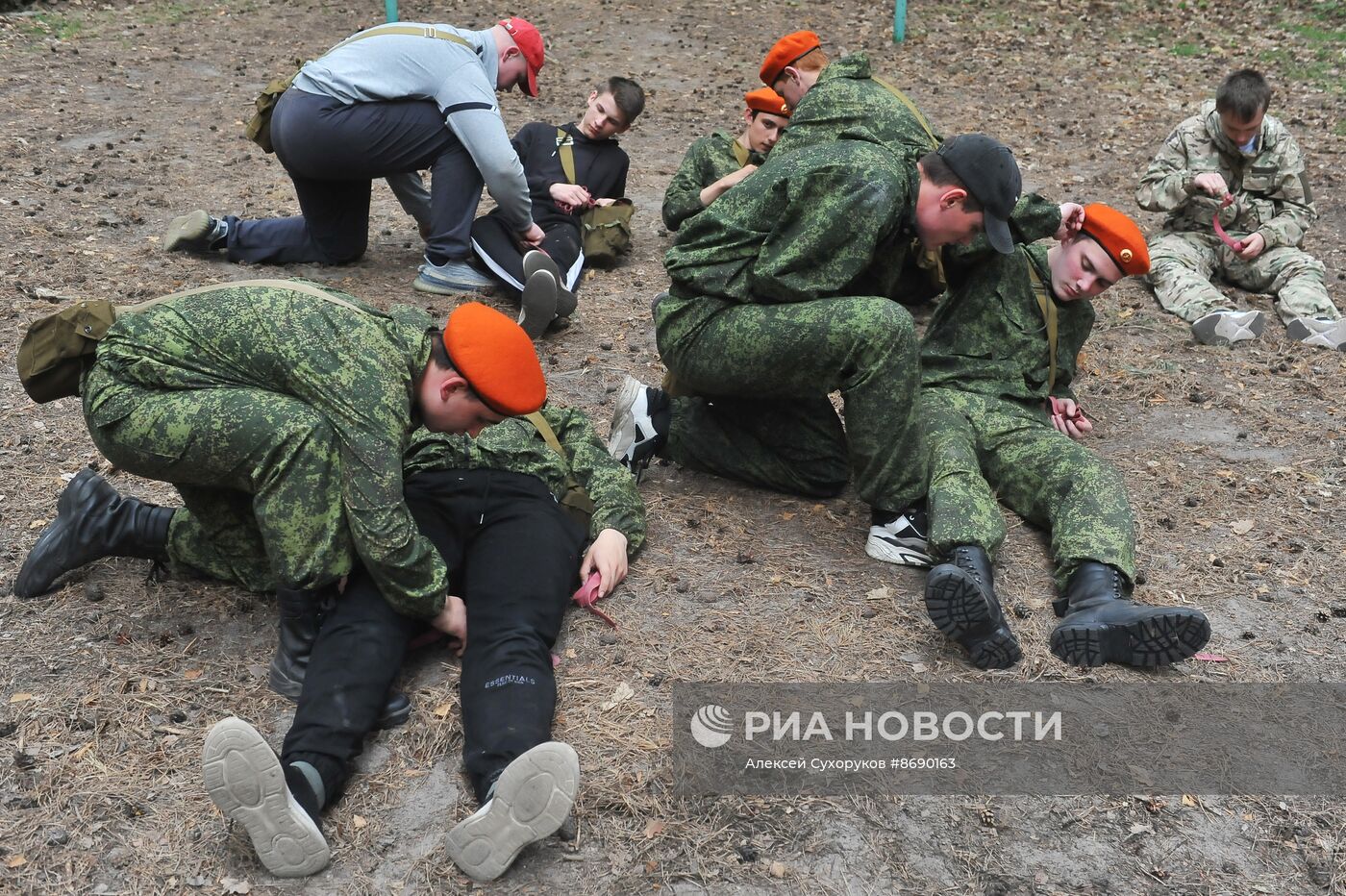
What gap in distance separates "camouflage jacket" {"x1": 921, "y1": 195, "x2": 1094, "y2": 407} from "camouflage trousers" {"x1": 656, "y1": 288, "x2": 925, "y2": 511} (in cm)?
63

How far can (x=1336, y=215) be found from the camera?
783 cm

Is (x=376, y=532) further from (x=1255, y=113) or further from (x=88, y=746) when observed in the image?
(x=1255, y=113)

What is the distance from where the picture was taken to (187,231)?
6320mm

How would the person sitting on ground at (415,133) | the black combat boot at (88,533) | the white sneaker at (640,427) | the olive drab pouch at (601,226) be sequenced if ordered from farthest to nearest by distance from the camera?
the olive drab pouch at (601,226), the person sitting on ground at (415,133), the white sneaker at (640,427), the black combat boot at (88,533)

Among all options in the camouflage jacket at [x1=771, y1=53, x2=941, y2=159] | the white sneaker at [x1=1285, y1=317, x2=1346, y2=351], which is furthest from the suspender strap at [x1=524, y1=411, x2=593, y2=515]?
the white sneaker at [x1=1285, y1=317, x2=1346, y2=351]

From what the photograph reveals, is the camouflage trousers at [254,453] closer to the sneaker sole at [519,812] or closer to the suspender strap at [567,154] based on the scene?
the sneaker sole at [519,812]

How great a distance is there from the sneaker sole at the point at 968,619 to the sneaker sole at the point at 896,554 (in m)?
0.54

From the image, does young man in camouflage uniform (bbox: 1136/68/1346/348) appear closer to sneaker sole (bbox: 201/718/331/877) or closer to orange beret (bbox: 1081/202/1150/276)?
orange beret (bbox: 1081/202/1150/276)

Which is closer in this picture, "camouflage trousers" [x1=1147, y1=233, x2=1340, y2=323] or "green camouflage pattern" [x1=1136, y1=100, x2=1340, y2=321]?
"camouflage trousers" [x1=1147, y1=233, x2=1340, y2=323]

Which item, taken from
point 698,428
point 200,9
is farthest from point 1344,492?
point 200,9

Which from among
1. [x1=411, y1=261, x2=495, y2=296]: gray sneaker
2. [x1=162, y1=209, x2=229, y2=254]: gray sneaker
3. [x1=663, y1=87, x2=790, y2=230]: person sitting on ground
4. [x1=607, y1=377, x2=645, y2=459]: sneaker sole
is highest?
[x1=663, y1=87, x2=790, y2=230]: person sitting on ground

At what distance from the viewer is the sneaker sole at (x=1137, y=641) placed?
337cm

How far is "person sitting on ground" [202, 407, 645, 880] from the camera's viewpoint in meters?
2.65

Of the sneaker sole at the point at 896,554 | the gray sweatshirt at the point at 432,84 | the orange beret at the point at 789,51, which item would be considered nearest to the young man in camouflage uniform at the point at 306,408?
the sneaker sole at the point at 896,554
